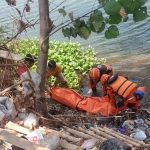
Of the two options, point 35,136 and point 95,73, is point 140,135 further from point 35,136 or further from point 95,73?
point 95,73

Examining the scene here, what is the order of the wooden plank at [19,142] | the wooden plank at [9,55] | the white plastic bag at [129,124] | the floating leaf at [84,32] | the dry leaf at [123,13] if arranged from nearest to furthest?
the dry leaf at [123,13] < the wooden plank at [19,142] < the floating leaf at [84,32] < the wooden plank at [9,55] < the white plastic bag at [129,124]

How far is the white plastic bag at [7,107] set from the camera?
3750 mm

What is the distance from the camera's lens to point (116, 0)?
98.2 inches

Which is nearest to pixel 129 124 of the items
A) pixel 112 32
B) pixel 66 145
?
pixel 66 145

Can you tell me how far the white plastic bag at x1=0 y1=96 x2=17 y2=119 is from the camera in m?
3.75

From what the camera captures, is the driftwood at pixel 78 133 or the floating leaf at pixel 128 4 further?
the driftwood at pixel 78 133

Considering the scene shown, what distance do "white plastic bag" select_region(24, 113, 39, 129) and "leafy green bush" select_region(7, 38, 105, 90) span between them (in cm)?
257

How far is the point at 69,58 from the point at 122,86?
2541 millimetres

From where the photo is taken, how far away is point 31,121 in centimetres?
375

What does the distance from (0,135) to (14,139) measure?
0.56 ft

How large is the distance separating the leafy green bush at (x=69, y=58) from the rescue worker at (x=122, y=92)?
5.24 feet

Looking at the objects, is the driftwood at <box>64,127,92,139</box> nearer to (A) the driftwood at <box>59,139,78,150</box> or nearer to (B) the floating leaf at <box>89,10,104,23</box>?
(A) the driftwood at <box>59,139,78,150</box>

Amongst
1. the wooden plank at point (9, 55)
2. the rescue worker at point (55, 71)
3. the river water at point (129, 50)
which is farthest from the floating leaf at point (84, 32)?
the river water at point (129, 50)

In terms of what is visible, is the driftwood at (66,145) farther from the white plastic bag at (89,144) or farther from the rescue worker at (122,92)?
the rescue worker at (122,92)
